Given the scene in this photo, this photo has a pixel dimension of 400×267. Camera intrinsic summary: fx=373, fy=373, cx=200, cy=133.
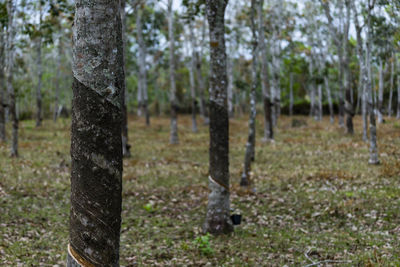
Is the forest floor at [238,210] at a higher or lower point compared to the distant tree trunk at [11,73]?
lower

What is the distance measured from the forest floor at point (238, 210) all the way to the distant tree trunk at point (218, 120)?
0.66m

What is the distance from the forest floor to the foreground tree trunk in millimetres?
3481

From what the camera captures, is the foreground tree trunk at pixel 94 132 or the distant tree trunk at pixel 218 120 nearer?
the foreground tree trunk at pixel 94 132

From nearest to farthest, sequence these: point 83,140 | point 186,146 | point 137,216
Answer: point 83,140
point 137,216
point 186,146


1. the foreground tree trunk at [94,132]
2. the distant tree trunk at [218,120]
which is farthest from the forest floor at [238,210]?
the foreground tree trunk at [94,132]

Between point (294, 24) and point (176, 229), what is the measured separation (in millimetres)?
30582

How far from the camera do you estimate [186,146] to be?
21.0 meters

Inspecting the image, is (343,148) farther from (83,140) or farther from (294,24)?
(294,24)

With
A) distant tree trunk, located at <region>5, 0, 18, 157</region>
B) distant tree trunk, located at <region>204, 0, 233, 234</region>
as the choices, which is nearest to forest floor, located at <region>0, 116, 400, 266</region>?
distant tree trunk, located at <region>204, 0, 233, 234</region>

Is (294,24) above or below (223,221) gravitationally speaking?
above

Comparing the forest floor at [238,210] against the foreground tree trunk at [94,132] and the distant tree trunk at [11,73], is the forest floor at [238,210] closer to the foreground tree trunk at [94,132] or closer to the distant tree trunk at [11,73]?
the distant tree trunk at [11,73]

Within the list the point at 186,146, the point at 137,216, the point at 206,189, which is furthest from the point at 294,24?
the point at 137,216

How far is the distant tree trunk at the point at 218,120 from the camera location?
750cm

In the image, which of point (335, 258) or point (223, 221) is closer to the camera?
point (335, 258)
